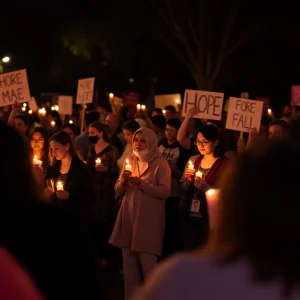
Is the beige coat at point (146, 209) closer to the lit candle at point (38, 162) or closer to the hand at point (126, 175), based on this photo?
the hand at point (126, 175)

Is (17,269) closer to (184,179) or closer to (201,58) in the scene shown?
(184,179)

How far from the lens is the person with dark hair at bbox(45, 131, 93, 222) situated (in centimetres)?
753

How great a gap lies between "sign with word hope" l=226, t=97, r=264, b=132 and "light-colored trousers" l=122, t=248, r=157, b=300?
9.40 ft

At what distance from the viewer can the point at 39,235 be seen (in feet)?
9.77

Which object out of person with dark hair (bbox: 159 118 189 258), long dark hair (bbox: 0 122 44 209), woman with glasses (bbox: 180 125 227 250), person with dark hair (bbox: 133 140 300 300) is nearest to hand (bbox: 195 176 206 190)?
woman with glasses (bbox: 180 125 227 250)

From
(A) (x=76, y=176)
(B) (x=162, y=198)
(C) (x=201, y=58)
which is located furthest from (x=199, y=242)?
(C) (x=201, y=58)

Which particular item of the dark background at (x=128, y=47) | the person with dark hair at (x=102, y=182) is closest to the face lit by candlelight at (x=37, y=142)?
the person with dark hair at (x=102, y=182)

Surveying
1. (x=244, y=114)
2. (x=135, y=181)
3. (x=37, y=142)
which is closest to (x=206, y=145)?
(x=135, y=181)

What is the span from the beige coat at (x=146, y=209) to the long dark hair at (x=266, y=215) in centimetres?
509

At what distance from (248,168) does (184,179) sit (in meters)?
5.49

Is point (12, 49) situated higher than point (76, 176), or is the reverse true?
point (12, 49)

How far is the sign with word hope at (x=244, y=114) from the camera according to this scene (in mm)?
9836

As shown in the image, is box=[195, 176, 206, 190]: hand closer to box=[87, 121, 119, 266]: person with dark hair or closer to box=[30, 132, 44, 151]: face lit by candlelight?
box=[87, 121, 119, 266]: person with dark hair

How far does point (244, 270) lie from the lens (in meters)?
2.18
